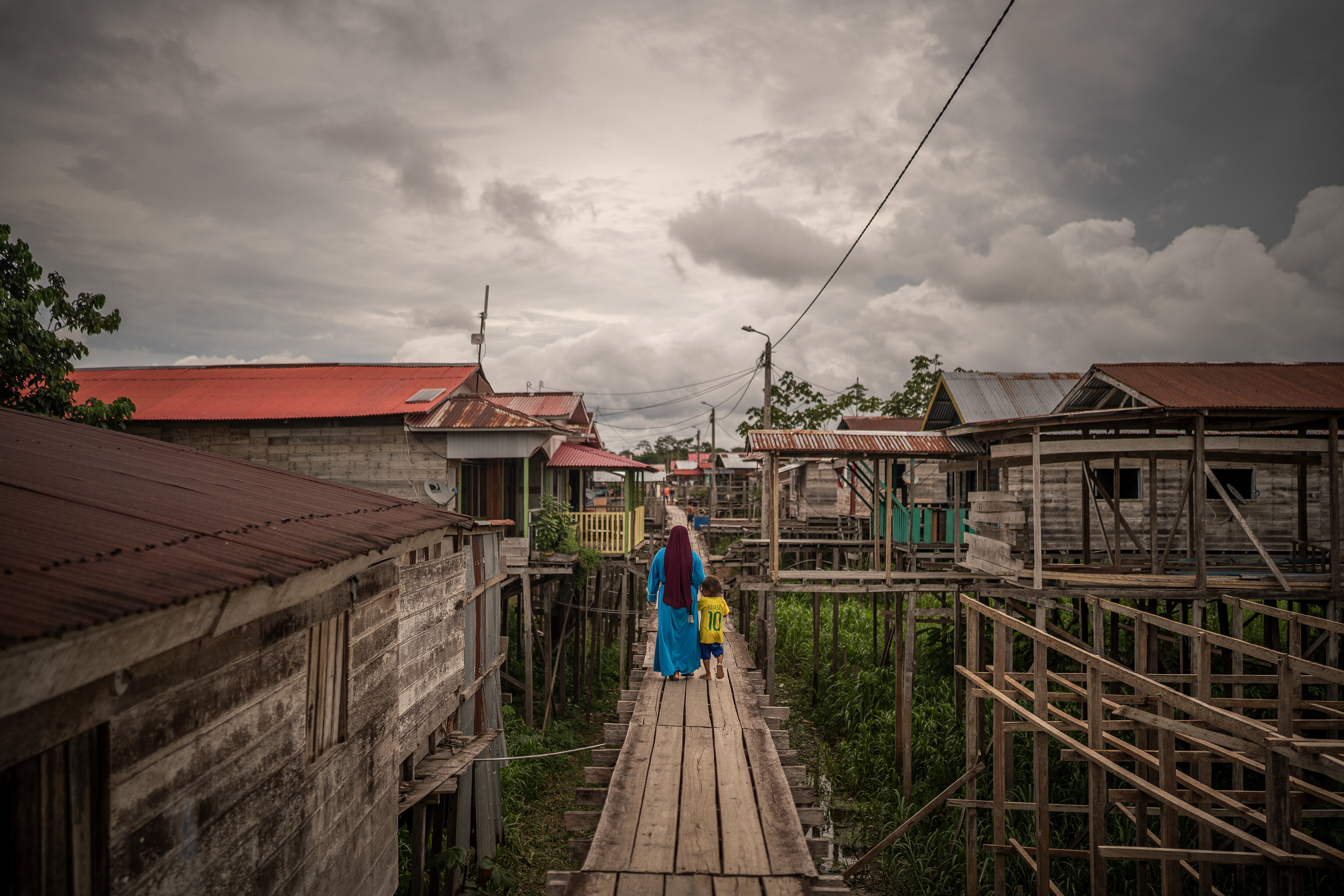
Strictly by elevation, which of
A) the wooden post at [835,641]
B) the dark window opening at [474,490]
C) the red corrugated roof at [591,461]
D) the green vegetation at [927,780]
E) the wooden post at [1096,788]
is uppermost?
the red corrugated roof at [591,461]

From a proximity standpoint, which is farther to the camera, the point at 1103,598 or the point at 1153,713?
the point at 1103,598

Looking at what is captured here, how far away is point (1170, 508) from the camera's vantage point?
58.0 ft

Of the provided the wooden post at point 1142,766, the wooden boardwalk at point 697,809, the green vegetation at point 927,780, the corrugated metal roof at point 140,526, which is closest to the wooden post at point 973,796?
the green vegetation at point 927,780

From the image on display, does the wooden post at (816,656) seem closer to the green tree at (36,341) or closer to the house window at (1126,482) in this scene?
the house window at (1126,482)

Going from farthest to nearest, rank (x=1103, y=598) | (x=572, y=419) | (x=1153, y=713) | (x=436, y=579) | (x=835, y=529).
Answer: (x=835, y=529), (x=572, y=419), (x=1103, y=598), (x=436, y=579), (x=1153, y=713)

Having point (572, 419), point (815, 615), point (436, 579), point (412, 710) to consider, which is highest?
point (572, 419)

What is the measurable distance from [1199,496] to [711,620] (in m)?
6.64

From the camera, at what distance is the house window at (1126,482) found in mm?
17203

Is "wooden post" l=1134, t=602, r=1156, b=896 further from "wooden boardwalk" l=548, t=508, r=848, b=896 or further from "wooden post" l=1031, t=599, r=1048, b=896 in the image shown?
"wooden boardwalk" l=548, t=508, r=848, b=896

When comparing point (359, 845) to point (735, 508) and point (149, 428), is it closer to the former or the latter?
point (149, 428)


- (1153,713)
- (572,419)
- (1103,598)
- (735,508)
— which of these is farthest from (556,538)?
(735,508)

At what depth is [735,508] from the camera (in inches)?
1619

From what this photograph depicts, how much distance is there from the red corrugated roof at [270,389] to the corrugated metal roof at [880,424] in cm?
1768

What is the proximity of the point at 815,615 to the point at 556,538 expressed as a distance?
5493 millimetres
